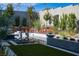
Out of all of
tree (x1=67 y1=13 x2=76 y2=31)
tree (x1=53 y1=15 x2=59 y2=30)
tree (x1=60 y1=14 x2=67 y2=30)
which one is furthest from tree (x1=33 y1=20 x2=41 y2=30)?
tree (x1=67 y1=13 x2=76 y2=31)

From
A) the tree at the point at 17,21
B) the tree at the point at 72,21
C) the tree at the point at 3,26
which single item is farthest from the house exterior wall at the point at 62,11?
the tree at the point at 3,26

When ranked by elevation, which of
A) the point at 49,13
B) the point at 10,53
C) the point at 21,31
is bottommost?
the point at 10,53

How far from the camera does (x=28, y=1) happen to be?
14.1ft

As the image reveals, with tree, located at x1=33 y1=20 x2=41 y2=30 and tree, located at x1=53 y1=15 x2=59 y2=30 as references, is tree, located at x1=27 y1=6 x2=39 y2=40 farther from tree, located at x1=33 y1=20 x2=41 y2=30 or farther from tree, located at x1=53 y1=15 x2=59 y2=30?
tree, located at x1=53 y1=15 x2=59 y2=30

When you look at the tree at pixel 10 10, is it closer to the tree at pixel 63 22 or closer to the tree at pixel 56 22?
the tree at pixel 56 22

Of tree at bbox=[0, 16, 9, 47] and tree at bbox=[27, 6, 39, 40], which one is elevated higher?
tree at bbox=[27, 6, 39, 40]

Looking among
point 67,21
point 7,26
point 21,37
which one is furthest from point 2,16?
point 67,21

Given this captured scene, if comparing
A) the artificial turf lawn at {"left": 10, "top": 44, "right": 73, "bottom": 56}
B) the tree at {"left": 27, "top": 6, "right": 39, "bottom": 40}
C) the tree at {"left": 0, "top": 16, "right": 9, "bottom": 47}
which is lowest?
the artificial turf lawn at {"left": 10, "top": 44, "right": 73, "bottom": 56}

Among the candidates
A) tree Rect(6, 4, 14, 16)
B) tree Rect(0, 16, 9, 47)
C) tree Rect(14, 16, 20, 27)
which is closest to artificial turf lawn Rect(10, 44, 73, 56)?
tree Rect(0, 16, 9, 47)

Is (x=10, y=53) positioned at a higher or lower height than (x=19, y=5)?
lower

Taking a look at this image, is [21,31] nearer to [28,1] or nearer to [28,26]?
[28,26]

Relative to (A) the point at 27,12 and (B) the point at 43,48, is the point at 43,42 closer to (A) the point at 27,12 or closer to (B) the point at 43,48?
(B) the point at 43,48

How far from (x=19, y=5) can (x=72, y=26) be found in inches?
34.1

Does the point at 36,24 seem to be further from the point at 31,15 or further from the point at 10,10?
the point at 10,10
